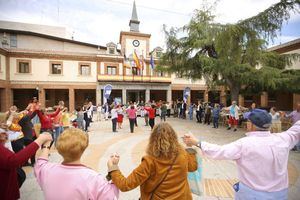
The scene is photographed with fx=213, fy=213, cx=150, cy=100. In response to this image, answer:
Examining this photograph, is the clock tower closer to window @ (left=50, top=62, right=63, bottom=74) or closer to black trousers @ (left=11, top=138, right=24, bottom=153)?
window @ (left=50, top=62, right=63, bottom=74)

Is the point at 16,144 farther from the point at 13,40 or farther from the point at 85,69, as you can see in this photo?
the point at 13,40

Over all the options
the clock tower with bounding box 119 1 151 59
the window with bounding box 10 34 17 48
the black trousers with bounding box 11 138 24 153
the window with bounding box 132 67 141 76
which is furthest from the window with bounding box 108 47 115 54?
the black trousers with bounding box 11 138 24 153

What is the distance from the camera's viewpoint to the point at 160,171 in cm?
188

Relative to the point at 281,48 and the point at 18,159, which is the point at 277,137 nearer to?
the point at 18,159

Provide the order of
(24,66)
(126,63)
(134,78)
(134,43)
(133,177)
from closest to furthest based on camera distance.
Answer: (133,177) < (24,66) < (126,63) < (134,78) < (134,43)

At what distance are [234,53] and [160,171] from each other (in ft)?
27.3

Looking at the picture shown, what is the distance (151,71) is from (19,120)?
25.5 m

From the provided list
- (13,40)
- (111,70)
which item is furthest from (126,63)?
(13,40)

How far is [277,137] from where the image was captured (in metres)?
2.11

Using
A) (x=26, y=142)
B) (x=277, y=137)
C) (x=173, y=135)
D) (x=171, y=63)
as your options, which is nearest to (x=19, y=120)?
(x=26, y=142)

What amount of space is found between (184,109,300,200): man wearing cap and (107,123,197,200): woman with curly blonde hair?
0.98 feet

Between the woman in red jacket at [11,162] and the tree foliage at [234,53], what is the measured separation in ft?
22.6

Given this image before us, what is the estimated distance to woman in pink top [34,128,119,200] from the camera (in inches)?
65.4

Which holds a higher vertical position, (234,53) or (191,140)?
(234,53)
